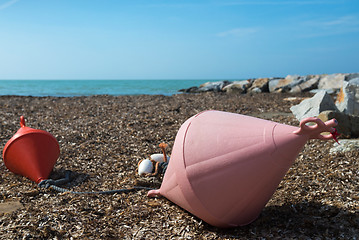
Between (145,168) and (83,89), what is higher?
(83,89)

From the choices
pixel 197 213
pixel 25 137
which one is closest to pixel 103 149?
pixel 25 137

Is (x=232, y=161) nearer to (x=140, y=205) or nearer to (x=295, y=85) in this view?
(x=140, y=205)

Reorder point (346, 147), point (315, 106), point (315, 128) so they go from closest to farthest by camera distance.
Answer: point (315, 128) < point (346, 147) < point (315, 106)

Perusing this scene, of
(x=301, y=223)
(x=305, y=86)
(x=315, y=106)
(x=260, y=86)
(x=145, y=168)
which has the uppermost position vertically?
(x=260, y=86)

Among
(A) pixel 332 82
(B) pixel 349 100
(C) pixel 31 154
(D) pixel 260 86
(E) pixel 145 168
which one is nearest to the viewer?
(C) pixel 31 154

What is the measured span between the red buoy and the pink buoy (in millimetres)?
2383

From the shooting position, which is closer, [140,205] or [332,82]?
[140,205]

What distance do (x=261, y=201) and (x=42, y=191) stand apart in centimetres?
280

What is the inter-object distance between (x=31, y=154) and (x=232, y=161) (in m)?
3.13

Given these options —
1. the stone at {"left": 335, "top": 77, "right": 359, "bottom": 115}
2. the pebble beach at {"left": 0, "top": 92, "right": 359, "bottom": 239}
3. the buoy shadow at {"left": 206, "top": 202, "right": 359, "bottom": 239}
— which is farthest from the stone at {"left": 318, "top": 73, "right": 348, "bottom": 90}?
the buoy shadow at {"left": 206, "top": 202, "right": 359, "bottom": 239}

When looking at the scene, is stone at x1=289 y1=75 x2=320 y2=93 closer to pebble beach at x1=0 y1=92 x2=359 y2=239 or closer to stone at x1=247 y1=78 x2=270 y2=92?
A: stone at x1=247 y1=78 x2=270 y2=92

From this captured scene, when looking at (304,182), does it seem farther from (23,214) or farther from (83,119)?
(83,119)

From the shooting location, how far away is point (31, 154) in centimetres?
465

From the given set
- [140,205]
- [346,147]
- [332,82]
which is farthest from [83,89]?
[140,205]
